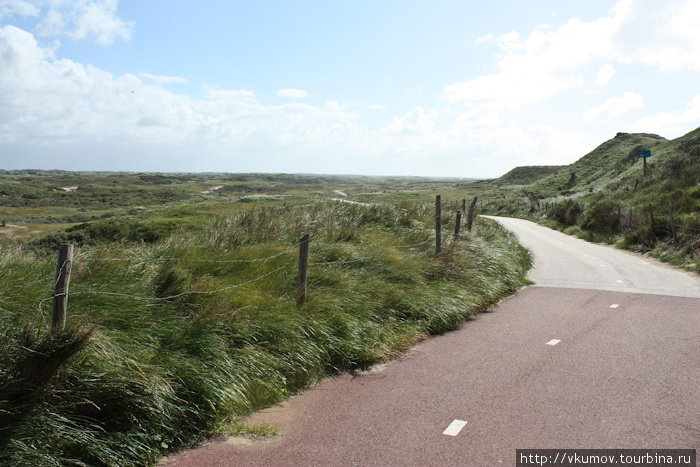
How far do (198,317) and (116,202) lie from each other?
9657cm

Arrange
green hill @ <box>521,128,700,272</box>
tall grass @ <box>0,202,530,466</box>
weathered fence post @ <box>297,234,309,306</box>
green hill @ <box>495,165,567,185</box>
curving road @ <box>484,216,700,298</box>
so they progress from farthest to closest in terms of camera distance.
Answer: green hill @ <box>495,165,567,185</box>, green hill @ <box>521,128,700,272</box>, curving road @ <box>484,216,700,298</box>, weathered fence post @ <box>297,234,309,306</box>, tall grass @ <box>0,202,530,466</box>

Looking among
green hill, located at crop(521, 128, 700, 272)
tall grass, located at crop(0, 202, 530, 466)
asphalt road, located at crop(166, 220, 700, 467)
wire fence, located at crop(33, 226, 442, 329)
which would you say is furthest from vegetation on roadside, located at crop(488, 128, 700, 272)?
wire fence, located at crop(33, 226, 442, 329)

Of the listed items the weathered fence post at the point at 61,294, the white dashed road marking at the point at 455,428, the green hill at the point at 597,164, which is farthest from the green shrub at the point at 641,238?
the green hill at the point at 597,164

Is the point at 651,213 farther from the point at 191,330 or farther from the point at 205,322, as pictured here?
the point at 191,330

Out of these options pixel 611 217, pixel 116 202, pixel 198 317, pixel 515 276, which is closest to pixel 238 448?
pixel 198 317

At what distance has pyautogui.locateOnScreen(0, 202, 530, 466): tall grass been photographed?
389cm

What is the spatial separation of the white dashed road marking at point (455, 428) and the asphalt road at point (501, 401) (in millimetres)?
20

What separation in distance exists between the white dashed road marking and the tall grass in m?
1.70

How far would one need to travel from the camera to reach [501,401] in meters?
5.22

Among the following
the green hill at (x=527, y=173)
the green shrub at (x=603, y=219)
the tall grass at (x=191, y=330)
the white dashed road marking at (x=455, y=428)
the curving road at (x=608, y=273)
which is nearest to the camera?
the tall grass at (x=191, y=330)

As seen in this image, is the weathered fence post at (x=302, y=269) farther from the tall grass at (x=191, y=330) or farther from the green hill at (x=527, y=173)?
the green hill at (x=527, y=173)

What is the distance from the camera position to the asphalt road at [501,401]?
4.24 m

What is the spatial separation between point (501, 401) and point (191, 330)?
327cm

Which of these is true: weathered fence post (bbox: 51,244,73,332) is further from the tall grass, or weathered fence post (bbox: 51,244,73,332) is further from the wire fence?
the tall grass
